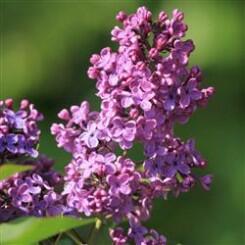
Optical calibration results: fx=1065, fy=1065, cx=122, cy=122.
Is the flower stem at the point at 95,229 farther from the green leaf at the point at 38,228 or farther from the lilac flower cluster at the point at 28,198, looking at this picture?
the green leaf at the point at 38,228

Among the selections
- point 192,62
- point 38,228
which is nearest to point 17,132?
point 38,228

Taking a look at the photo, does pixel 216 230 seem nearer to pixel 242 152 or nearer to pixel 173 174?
pixel 242 152

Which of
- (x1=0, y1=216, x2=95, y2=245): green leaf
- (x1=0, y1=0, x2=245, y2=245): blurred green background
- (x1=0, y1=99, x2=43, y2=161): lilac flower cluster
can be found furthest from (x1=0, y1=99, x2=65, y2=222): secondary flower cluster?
(x1=0, y1=0, x2=245, y2=245): blurred green background

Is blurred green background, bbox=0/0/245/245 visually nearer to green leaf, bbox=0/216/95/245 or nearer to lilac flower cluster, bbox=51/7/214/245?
lilac flower cluster, bbox=51/7/214/245

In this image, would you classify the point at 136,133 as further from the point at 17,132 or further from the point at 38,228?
the point at 38,228

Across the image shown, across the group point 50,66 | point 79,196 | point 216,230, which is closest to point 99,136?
point 79,196
